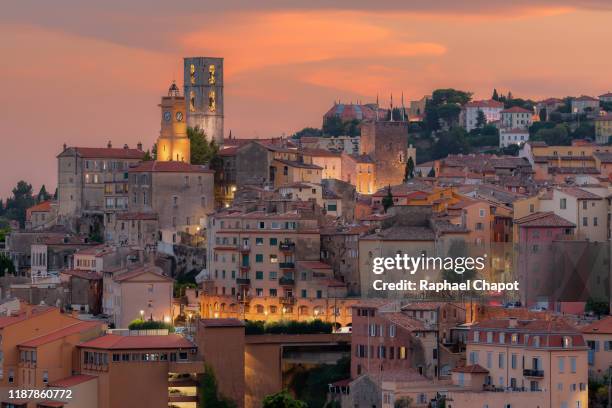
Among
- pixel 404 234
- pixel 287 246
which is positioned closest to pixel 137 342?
pixel 287 246

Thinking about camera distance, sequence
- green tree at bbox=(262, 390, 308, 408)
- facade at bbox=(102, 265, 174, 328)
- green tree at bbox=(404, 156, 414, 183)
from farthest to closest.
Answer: green tree at bbox=(404, 156, 414, 183)
facade at bbox=(102, 265, 174, 328)
green tree at bbox=(262, 390, 308, 408)

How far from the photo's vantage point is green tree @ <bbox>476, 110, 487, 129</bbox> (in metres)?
116

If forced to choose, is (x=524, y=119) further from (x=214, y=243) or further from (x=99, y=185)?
(x=214, y=243)

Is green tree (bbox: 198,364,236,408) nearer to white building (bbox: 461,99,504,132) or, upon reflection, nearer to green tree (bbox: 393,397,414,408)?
green tree (bbox: 393,397,414,408)

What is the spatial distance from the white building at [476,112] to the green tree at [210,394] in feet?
202

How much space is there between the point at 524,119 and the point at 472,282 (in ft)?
179

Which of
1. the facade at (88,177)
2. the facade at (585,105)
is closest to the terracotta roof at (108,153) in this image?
the facade at (88,177)

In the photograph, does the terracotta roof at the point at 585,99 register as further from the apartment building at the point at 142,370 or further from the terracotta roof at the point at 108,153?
the apartment building at the point at 142,370

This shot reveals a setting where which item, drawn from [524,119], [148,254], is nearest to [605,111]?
[524,119]

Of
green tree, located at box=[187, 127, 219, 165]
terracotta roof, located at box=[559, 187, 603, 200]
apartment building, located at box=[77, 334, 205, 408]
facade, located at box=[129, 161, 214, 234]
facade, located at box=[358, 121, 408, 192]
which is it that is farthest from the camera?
facade, located at box=[358, 121, 408, 192]

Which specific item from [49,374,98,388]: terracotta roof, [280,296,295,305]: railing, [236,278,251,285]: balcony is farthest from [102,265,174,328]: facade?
[49,374,98,388]: terracotta roof

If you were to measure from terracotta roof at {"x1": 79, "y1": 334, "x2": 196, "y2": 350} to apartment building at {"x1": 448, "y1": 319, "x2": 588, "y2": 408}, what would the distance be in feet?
28.9

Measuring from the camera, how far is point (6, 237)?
83.8 meters

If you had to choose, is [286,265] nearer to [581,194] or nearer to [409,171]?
[581,194]
